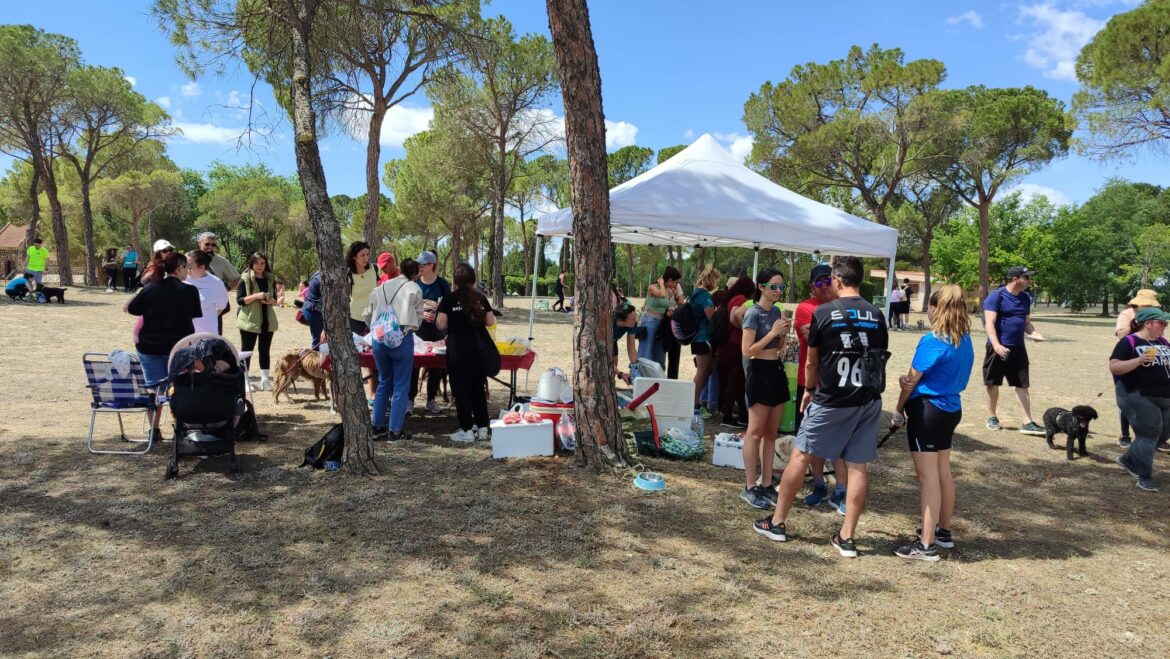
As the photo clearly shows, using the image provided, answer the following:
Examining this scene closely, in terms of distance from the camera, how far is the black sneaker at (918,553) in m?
3.50

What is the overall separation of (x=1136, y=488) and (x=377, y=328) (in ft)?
18.5

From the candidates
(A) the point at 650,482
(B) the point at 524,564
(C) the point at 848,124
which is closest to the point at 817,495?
(A) the point at 650,482

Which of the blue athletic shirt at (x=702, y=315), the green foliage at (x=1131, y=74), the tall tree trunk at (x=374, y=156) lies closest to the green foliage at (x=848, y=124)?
the green foliage at (x=1131, y=74)

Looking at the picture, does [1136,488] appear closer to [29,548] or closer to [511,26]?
[29,548]

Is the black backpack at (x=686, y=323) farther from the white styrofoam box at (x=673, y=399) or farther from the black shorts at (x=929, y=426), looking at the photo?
the black shorts at (x=929, y=426)

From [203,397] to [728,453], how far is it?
3.62 m

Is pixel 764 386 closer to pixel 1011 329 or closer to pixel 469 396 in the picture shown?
pixel 469 396

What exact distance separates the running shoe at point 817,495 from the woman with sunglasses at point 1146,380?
2.34 metres

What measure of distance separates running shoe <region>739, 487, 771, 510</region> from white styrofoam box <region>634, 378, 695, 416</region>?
1263mm

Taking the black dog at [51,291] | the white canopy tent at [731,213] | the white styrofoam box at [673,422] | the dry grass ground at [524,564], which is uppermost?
the white canopy tent at [731,213]

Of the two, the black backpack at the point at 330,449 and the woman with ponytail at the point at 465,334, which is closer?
the black backpack at the point at 330,449

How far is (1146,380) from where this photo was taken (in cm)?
477

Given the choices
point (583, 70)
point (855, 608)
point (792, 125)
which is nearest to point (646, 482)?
point (855, 608)

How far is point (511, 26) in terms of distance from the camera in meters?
19.3
